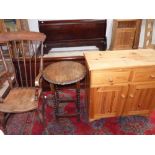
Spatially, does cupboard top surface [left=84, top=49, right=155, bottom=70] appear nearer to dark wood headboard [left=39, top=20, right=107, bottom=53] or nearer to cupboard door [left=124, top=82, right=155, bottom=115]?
cupboard door [left=124, top=82, right=155, bottom=115]

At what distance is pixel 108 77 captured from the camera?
5.41ft

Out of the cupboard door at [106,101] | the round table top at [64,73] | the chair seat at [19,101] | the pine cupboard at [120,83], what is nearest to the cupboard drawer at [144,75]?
the pine cupboard at [120,83]

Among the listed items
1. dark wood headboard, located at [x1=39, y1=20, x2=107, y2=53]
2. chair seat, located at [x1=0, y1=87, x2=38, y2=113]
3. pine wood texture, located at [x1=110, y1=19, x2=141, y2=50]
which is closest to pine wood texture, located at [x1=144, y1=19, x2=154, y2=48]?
pine wood texture, located at [x1=110, y1=19, x2=141, y2=50]

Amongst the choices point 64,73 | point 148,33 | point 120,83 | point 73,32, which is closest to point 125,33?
point 148,33

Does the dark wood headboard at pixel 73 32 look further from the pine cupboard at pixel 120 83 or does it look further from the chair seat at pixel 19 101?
the chair seat at pixel 19 101

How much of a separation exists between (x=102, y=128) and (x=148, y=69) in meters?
0.92

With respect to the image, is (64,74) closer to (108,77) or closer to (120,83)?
(108,77)

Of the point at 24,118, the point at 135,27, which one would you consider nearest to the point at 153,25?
the point at 135,27

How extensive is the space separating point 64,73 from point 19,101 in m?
0.56

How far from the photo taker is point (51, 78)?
1639mm

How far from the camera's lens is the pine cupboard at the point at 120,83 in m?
1.61
